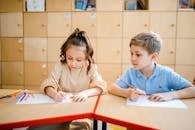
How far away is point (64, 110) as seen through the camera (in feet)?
3.80

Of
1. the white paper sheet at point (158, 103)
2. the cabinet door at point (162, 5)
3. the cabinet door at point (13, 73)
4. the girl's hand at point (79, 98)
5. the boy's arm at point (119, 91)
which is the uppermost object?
the cabinet door at point (162, 5)

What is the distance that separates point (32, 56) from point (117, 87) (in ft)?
8.05

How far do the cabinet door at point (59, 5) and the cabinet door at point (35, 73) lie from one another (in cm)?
81

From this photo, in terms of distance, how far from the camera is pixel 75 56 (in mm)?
1570

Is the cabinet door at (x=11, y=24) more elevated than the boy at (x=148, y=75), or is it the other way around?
the cabinet door at (x=11, y=24)

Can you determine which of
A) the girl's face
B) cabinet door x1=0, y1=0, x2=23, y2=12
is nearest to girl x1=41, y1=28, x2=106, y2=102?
the girl's face

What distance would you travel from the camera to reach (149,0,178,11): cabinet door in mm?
3428

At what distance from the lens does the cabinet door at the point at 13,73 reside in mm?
3746

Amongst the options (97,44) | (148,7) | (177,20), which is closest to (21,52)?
(97,44)

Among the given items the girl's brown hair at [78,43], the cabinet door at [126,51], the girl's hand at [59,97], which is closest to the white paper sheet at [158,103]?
the girl's hand at [59,97]

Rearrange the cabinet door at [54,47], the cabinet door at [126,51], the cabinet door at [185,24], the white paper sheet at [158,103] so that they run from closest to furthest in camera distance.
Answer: the white paper sheet at [158,103] → the cabinet door at [185,24] → the cabinet door at [126,51] → the cabinet door at [54,47]

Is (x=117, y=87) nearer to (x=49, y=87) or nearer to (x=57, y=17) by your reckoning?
(x=49, y=87)

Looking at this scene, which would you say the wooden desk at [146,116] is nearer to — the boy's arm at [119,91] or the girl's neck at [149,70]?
the boy's arm at [119,91]

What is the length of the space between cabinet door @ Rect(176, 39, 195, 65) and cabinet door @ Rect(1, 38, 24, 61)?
224cm
